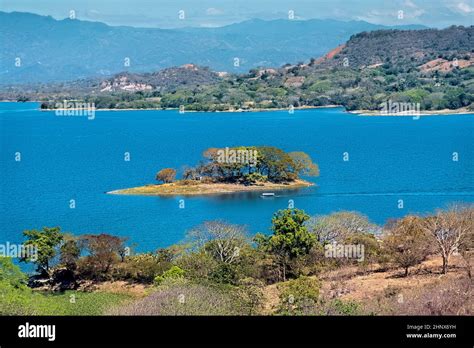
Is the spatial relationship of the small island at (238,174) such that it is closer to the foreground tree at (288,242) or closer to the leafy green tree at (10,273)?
the foreground tree at (288,242)

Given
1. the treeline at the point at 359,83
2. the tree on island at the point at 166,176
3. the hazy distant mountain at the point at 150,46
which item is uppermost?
the hazy distant mountain at the point at 150,46

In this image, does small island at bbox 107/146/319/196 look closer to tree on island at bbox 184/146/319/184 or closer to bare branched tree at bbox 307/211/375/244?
tree on island at bbox 184/146/319/184

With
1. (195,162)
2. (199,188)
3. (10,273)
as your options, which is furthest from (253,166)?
(10,273)

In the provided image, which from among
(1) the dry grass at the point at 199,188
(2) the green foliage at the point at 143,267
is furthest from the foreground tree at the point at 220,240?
(1) the dry grass at the point at 199,188

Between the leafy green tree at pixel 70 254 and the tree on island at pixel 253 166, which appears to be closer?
the leafy green tree at pixel 70 254

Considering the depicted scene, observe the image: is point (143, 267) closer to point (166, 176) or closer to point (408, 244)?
point (408, 244)

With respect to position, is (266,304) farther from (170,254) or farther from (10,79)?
(10,79)

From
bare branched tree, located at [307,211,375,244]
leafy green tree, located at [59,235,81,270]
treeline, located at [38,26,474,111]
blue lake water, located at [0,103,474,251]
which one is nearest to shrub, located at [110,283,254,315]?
bare branched tree, located at [307,211,375,244]
